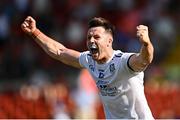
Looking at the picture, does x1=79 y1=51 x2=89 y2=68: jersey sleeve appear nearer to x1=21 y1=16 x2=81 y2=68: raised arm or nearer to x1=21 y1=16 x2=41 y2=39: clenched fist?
x1=21 y1=16 x2=81 y2=68: raised arm

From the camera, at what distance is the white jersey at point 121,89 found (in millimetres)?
9023

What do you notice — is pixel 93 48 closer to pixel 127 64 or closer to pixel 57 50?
pixel 127 64

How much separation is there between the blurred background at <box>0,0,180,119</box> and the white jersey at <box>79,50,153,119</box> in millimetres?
6076

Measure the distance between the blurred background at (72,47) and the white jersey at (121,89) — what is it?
19.9ft

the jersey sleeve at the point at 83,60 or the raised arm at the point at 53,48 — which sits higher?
the raised arm at the point at 53,48

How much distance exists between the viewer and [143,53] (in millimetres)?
8477

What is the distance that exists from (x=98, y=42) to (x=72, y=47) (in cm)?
924

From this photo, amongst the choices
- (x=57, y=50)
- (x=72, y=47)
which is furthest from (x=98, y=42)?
(x=72, y=47)

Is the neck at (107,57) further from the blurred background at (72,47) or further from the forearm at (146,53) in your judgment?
the blurred background at (72,47)

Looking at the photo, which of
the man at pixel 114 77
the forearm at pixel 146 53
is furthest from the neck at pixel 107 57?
the forearm at pixel 146 53

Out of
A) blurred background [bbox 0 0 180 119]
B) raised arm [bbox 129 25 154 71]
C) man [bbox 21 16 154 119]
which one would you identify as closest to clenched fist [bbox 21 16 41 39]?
man [bbox 21 16 154 119]

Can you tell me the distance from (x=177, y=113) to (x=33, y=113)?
266cm

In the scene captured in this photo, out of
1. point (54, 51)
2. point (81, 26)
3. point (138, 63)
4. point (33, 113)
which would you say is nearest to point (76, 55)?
point (54, 51)

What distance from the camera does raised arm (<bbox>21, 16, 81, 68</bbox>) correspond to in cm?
999
